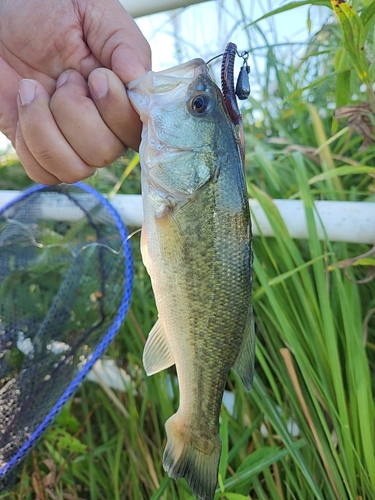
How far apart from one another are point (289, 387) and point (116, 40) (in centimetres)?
111

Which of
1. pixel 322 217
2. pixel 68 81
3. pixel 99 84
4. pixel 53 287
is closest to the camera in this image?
pixel 99 84

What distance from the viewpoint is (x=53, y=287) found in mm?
1966

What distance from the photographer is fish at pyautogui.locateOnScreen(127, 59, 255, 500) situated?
101cm

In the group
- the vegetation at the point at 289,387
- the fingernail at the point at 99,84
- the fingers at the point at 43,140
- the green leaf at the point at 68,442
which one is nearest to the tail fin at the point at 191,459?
the vegetation at the point at 289,387

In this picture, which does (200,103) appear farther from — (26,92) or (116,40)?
(26,92)

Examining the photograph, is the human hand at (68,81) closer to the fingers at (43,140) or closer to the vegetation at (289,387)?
the fingers at (43,140)

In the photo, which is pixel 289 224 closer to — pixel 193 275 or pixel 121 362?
pixel 193 275

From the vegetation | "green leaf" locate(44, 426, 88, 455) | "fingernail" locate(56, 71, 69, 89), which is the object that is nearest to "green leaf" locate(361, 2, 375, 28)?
the vegetation

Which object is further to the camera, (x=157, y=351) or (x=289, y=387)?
(x=289, y=387)

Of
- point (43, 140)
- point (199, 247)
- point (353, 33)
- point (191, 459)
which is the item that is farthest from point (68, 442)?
point (353, 33)

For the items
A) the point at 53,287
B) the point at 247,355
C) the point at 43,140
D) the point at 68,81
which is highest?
the point at 68,81

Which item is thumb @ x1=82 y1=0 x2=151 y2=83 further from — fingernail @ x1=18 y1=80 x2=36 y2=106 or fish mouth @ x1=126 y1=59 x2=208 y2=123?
fingernail @ x1=18 y1=80 x2=36 y2=106

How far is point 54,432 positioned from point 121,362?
37 centimetres

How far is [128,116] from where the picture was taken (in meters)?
A: 0.98
